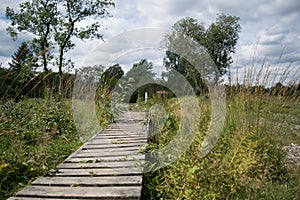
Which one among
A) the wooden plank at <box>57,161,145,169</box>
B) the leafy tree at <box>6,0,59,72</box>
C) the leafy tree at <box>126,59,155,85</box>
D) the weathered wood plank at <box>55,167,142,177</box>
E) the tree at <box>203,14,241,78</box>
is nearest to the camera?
the weathered wood plank at <box>55,167,142,177</box>

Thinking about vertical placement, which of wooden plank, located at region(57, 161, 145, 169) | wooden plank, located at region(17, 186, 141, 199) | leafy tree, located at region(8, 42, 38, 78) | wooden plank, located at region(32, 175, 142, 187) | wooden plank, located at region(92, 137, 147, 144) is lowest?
wooden plank, located at region(17, 186, 141, 199)

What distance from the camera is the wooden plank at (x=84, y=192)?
2.20 meters

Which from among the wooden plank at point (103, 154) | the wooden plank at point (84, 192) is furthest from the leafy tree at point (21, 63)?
the wooden plank at point (84, 192)

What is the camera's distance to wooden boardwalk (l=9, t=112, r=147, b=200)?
2.24 metres

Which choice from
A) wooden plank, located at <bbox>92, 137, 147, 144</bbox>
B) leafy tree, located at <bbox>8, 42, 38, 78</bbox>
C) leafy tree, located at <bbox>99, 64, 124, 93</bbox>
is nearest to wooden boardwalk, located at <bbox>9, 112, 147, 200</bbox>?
wooden plank, located at <bbox>92, 137, 147, 144</bbox>

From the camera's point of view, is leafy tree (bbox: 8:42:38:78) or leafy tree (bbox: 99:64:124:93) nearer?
leafy tree (bbox: 8:42:38:78)

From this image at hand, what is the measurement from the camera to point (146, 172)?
278cm

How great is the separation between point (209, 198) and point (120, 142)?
2.09 meters

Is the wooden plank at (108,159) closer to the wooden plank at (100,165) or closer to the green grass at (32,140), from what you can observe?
the wooden plank at (100,165)

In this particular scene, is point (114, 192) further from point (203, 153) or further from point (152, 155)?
point (152, 155)

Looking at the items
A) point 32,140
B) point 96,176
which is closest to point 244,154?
point 96,176

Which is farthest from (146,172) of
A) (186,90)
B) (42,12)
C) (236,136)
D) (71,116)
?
(42,12)

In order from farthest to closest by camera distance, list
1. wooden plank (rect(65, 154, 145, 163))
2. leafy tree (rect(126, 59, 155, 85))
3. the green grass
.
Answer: leafy tree (rect(126, 59, 155, 85))
wooden plank (rect(65, 154, 145, 163))
the green grass

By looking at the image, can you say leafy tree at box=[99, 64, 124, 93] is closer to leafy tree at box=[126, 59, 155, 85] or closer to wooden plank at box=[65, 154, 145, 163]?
leafy tree at box=[126, 59, 155, 85]
